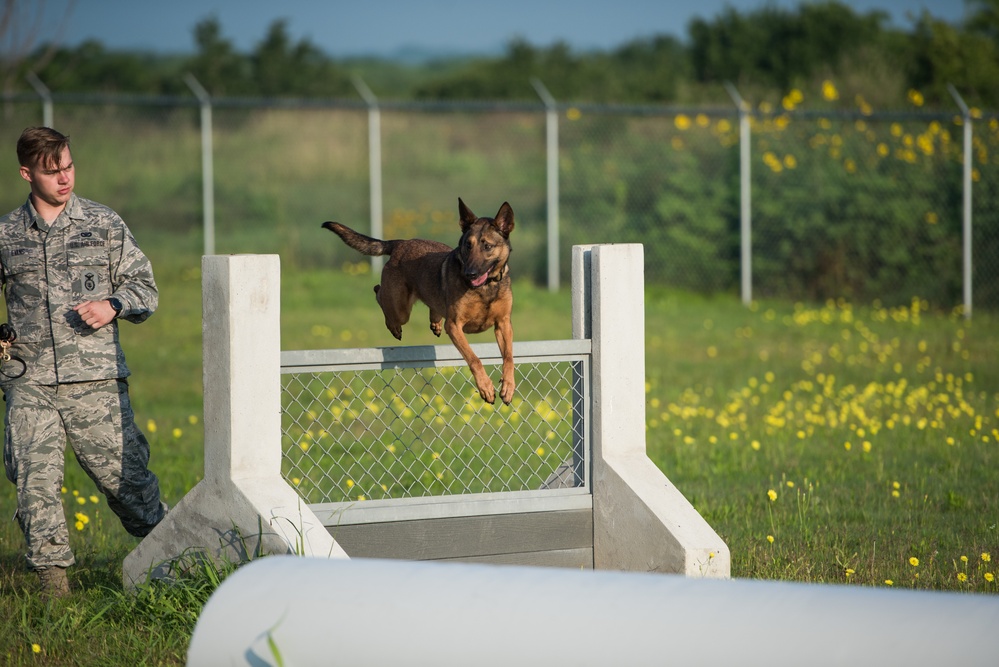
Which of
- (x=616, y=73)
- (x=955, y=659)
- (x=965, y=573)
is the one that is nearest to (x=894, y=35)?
(x=616, y=73)

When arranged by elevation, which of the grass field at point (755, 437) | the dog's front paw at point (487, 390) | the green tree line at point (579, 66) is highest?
the green tree line at point (579, 66)

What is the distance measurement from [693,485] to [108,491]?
135 inches

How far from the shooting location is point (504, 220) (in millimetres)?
4438

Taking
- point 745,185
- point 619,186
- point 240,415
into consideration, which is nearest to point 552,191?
point 619,186

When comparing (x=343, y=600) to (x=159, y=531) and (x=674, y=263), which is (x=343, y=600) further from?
(x=674, y=263)

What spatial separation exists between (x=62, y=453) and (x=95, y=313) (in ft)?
1.88

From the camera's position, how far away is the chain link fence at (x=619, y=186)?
45.5 ft

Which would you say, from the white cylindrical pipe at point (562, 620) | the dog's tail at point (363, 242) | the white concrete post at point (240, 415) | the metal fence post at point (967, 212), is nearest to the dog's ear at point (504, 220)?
the dog's tail at point (363, 242)

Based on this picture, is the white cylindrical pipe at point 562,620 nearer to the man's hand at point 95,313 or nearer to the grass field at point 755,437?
the grass field at point 755,437

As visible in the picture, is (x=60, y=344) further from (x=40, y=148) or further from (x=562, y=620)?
(x=562, y=620)

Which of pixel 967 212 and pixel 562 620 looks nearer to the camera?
pixel 562 620

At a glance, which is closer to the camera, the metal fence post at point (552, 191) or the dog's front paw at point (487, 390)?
the dog's front paw at point (487, 390)

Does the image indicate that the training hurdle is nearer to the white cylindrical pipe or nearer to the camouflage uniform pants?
the camouflage uniform pants

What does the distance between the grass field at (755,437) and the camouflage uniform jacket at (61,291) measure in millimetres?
874
